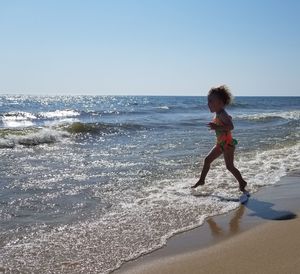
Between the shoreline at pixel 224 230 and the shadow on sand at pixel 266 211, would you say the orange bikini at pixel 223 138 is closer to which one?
the shoreline at pixel 224 230

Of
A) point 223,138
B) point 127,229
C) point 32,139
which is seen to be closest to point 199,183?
point 223,138

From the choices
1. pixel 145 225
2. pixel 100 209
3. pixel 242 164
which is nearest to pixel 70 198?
pixel 100 209

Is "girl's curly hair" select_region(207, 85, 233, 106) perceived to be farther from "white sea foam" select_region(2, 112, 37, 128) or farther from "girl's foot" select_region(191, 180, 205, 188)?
"white sea foam" select_region(2, 112, 37, 128)

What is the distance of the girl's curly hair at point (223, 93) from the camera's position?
22.3ft

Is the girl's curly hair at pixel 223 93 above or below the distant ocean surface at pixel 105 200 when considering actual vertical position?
above

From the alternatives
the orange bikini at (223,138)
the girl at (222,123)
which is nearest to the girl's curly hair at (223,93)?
the girl at (222,123)

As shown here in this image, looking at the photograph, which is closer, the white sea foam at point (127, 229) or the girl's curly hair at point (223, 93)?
the white sea foam at point (127, 229)

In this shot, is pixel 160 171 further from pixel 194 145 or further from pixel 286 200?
pixel 194 145

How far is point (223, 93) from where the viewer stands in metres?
6.82

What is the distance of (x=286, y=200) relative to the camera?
580 centimetres

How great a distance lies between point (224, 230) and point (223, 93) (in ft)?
9.05

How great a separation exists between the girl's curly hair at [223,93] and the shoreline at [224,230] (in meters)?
1.41

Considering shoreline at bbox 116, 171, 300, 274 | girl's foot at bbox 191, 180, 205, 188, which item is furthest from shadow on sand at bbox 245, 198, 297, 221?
girl's foot at bbox 191, 180, 205, 188

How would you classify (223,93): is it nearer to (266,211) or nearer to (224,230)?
(266,211)
